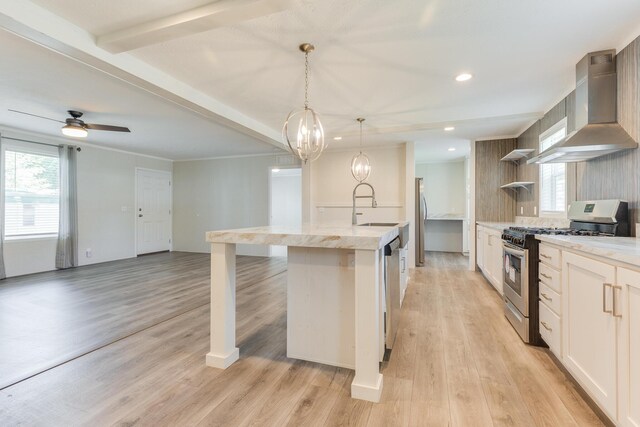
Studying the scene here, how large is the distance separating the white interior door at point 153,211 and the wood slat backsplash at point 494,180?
7.23 m

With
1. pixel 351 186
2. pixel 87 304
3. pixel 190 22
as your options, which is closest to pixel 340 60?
pixel 190 22

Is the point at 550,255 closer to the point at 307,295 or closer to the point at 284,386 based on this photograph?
the point at 307,295

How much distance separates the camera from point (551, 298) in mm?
2111

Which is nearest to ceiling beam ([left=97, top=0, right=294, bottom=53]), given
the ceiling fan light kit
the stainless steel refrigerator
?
the ceiling fan light kit

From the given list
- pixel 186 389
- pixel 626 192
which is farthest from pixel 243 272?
pixel 626 192

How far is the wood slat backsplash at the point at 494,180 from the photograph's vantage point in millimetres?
4957

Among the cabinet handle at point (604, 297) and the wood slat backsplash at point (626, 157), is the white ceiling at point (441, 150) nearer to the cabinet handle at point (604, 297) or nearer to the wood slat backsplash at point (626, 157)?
the wood slat backsplash at point (626, 157)

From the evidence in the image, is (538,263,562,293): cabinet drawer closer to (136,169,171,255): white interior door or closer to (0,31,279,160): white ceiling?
(0,31,279,160): white ceiling

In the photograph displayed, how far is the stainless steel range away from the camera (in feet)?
7.27

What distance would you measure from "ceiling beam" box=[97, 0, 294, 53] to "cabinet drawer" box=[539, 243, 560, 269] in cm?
240

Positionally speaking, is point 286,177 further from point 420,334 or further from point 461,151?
point 420,334

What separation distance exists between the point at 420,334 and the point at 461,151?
16.0 feet

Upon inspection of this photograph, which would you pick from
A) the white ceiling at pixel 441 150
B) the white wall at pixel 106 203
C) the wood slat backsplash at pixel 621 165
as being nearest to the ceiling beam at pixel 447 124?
the white ceiling at pixel 441 150

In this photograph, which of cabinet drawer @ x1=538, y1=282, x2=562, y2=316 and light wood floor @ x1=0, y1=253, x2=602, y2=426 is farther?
cabinet drawer @ x1=538, y1=282, x2=562, y2=316
